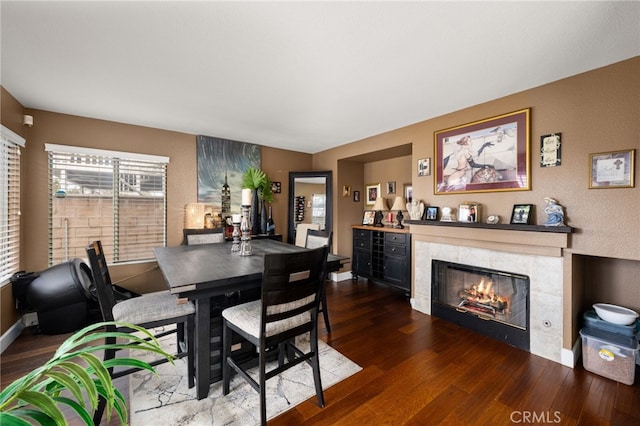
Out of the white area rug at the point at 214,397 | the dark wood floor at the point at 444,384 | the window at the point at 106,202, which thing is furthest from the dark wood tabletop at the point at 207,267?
the window at the point at 106,202

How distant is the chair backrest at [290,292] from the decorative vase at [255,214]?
2.88m

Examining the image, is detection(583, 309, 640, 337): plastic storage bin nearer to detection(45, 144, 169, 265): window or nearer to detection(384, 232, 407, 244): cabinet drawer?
detection(384, 232, 407, 244): cabinet drawer

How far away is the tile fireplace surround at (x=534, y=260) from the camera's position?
7.70 feet

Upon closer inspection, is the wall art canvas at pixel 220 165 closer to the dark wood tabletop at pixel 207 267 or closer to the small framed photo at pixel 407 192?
the dark wood tabletop at pixel 207 267

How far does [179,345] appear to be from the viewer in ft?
7.55

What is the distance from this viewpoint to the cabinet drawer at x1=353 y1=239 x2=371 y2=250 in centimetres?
455

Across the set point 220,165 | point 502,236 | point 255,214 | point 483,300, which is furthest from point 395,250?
point 220,165

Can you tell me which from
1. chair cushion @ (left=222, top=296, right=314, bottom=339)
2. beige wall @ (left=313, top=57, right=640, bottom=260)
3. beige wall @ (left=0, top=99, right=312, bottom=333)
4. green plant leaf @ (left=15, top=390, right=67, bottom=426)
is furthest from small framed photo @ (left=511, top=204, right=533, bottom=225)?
beige wall @ (left=0, top=99, right=312, bottom=333)

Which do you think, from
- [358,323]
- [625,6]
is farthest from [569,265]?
[358,323]

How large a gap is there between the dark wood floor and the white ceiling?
2.47 m

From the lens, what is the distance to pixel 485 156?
2.89 meters

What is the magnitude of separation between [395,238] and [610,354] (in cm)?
234

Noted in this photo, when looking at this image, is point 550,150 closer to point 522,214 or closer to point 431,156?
point 522,214

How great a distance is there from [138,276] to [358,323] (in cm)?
303
